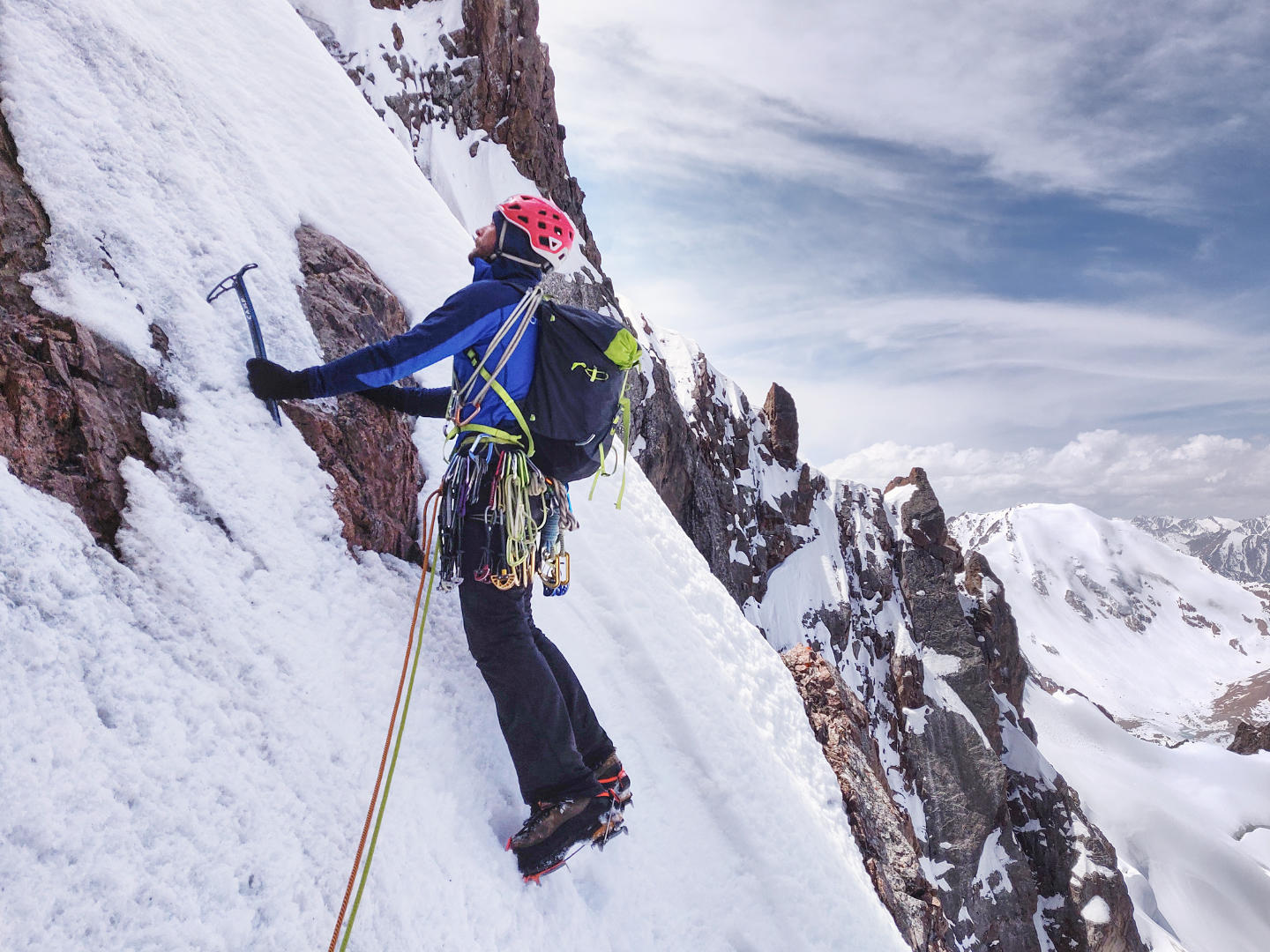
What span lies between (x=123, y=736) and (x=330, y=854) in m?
0.84

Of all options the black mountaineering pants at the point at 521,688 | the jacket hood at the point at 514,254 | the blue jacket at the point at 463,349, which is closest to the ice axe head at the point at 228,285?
the blue jacket at the point at 463,349

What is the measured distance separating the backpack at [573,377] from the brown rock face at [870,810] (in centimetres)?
455

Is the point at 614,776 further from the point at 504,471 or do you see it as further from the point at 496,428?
the point at 496,428

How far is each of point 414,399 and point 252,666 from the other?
1.77m

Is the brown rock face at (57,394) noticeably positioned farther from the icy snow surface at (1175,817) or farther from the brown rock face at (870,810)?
the icy snow surface at (1175,817)

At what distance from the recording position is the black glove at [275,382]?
3.05 meters

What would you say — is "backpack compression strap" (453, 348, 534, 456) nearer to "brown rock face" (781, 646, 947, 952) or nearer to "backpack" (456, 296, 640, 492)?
"backpack" (456, 296, 640, 492)

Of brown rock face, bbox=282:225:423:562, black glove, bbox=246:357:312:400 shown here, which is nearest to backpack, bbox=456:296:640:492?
black glove, bbox=246:357:312:400

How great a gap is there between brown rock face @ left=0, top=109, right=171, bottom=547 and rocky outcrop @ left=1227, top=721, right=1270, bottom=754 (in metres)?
114

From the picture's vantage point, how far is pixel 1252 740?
274 ft

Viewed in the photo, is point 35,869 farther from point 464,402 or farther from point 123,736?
point 464,402

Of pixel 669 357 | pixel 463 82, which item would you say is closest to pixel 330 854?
pixel 463 82

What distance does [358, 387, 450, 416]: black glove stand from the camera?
12.9 feet

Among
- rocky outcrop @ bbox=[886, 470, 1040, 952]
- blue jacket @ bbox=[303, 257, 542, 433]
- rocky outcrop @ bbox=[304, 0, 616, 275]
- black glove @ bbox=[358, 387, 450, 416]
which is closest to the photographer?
blue jacket @ bbox=[303, 257, 542, 433]
